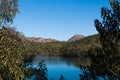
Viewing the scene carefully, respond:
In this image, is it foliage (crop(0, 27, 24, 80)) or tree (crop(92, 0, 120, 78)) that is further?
tree (crop(92, 0, 120, 78))

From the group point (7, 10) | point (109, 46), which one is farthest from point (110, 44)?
point (7, 10)

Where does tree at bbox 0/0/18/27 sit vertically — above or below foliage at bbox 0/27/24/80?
above

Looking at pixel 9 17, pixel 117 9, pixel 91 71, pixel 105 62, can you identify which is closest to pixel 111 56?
pixel 105 62

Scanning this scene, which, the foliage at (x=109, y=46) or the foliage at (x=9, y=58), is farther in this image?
the foliage at (x=109, y=46)

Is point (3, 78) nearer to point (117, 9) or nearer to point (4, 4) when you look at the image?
point (4, 4)

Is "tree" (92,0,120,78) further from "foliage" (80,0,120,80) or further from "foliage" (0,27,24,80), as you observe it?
"foliage" (0,27,24,80)

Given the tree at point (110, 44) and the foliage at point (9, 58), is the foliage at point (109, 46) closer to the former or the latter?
the tree at point (110, 44)

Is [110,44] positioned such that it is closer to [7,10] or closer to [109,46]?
[109,46]

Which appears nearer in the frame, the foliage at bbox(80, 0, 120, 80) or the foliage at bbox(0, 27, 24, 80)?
the foliage at bbox(0, 27, 24, 80)

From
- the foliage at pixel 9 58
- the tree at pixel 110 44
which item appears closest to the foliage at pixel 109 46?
the tree at pixel 110 44

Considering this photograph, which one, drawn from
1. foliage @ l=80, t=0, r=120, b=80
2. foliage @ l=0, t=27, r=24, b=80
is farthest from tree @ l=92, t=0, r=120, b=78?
foliage @ l=0, t=27, r=24, b=80

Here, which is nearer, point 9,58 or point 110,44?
point 9,58

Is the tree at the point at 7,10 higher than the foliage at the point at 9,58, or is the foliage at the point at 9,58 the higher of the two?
the tree at the point at 7,10

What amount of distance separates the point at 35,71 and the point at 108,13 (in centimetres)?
753
